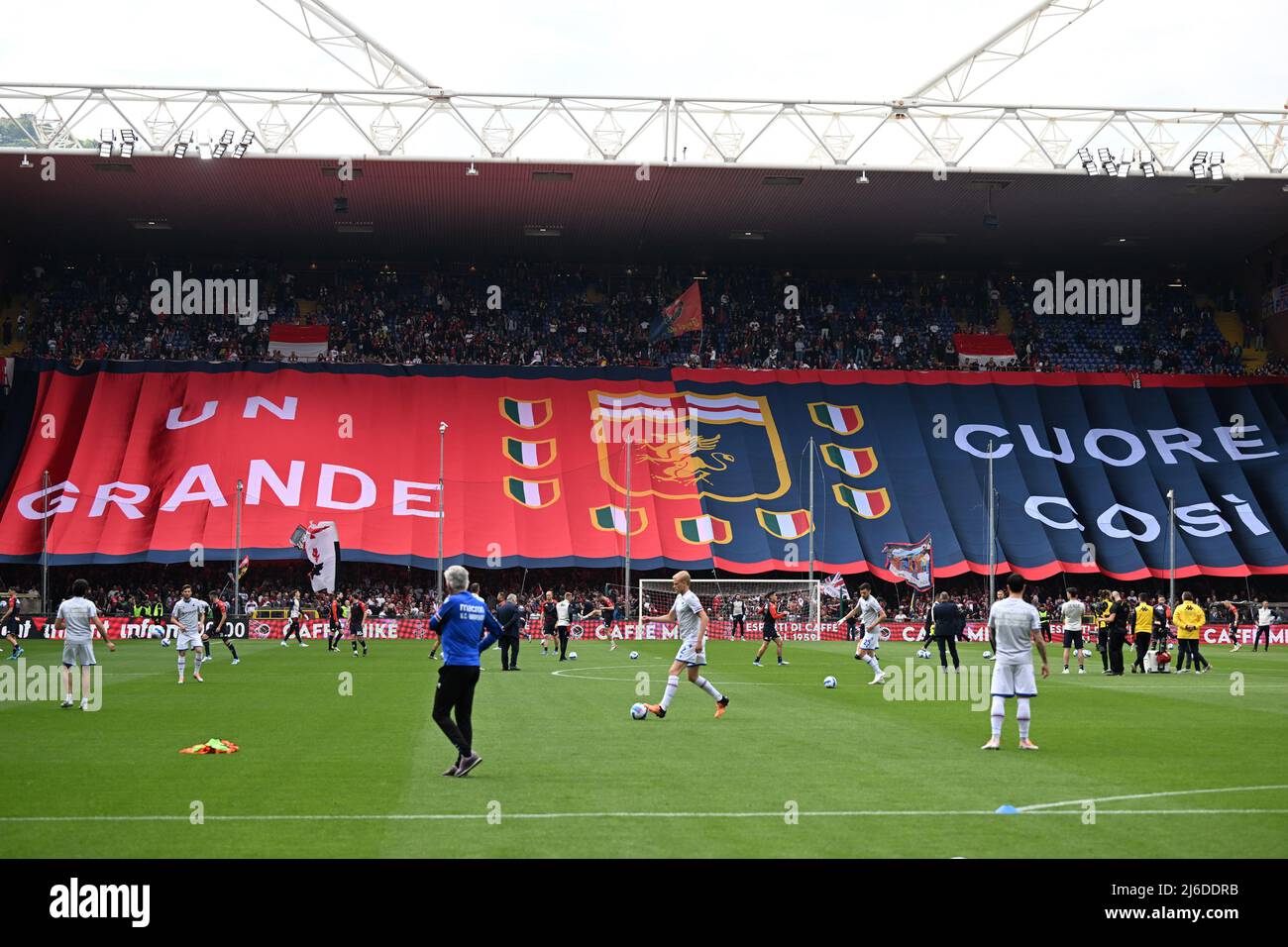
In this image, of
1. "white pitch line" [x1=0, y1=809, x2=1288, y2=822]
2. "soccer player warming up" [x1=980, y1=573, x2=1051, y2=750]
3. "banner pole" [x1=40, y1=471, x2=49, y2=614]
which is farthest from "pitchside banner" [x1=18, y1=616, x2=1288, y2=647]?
"white pitch line" [x1=0, y1=809, x2=1288, y2=822]

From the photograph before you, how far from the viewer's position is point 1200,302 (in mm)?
83188

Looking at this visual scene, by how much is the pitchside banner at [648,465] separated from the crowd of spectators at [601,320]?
12.2 feet

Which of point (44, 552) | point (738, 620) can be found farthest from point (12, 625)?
point (738, 620)

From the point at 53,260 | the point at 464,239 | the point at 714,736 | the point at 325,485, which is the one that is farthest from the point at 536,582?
the point at 714,736

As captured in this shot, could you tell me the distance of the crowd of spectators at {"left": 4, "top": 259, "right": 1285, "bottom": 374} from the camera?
76.7m

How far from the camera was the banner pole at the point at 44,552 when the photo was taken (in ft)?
185

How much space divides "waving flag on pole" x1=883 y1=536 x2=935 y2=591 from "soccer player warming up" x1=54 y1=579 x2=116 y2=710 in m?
42.1

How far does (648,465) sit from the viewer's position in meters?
68.7

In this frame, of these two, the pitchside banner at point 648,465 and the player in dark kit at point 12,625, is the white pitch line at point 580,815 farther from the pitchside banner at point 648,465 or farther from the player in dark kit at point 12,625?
the pitchside banner at point 648,465

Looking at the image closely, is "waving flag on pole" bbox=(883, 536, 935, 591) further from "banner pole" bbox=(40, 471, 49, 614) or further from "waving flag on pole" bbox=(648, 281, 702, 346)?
"banner pole" bbox=(40, 471, 49, 614)

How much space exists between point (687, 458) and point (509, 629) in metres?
34.6

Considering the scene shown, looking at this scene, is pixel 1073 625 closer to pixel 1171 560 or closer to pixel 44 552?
pixel 1171 560

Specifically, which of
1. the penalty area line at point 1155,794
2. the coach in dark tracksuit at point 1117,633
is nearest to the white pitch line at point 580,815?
the penalty area line at point 1155,794
